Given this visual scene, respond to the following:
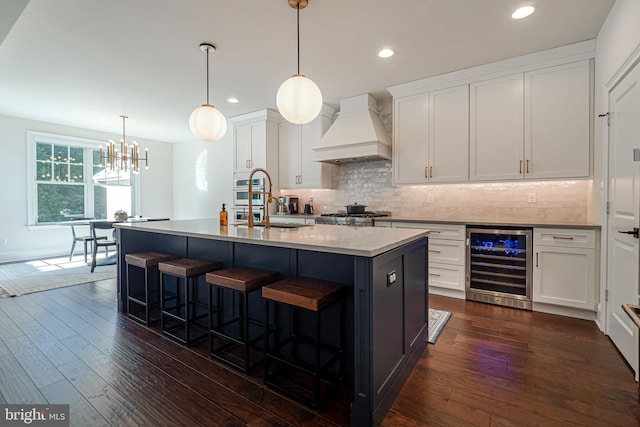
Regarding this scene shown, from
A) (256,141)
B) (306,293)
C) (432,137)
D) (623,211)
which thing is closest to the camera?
(306,293)

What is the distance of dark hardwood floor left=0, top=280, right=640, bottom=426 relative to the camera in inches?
62.0

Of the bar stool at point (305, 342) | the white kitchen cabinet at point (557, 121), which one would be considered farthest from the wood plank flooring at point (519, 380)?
the white kitchen cabinet at point (557, 121)

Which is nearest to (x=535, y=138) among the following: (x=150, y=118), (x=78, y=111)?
(x=150, y=118)

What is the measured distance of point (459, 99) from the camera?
3.69 meters

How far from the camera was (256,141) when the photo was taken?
→ 17.5 ft

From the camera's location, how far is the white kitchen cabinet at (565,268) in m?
2.79

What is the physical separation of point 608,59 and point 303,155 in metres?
3.84

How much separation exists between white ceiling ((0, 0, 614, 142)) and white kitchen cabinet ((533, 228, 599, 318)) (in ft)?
6.43

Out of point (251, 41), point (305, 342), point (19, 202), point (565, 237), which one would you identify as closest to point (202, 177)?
point (19, 202)

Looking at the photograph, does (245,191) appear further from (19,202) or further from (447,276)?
(19,202)

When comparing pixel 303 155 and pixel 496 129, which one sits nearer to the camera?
pixel 496 129

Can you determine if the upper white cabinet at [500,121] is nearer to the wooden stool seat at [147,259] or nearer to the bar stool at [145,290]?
the wooden stool seat at [147,259]

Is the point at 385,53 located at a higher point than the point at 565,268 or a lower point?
higher

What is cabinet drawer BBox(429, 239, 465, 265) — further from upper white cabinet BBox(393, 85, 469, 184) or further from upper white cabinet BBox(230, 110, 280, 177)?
upper white cabinet BBox(230, 110, 280, 177)
